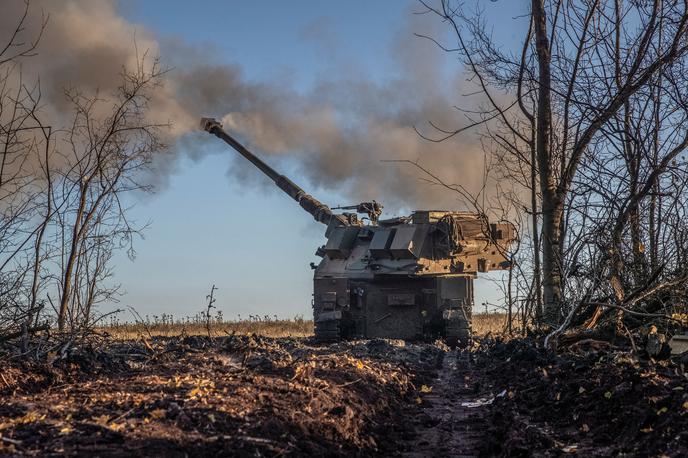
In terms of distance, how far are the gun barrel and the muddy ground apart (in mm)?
11742

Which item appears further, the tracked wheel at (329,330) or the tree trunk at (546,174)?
the tracked wheel at (329,330)

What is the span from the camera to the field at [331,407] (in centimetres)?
561

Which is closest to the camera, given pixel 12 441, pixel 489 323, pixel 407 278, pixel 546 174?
pixel 12 441

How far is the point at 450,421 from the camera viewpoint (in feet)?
28.3

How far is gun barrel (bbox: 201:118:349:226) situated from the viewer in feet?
75.8

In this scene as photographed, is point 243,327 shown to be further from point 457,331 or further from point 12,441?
point 12,441

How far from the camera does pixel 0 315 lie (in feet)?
33.1

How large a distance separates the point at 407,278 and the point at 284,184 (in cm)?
535

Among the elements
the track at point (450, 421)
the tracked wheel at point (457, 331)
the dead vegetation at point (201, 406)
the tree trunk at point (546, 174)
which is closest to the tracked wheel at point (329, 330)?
the tracked wheel at point (457, 331)

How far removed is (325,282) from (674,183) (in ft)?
30.7

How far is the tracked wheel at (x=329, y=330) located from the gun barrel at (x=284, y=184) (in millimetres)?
3444

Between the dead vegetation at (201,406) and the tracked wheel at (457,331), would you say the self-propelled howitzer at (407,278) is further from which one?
the dead vegetation at (201,406)

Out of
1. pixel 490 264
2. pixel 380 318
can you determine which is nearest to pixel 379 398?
pixel 380 318

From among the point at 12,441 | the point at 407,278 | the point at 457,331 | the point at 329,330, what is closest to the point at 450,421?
the point at 12,441
